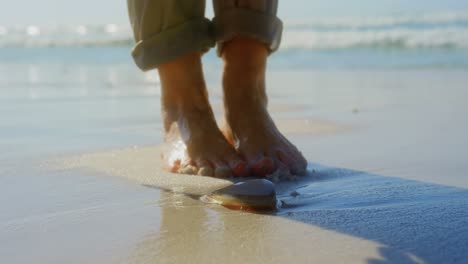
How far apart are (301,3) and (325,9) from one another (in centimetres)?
114

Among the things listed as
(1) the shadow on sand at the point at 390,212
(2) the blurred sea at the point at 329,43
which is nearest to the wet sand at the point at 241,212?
(1) the shadow on sand at the point at 390,212

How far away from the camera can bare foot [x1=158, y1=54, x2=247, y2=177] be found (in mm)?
1939

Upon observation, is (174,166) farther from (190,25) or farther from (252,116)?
(190,25)

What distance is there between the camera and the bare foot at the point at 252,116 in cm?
193

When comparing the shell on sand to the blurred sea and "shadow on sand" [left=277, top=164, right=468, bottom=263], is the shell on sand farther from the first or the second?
the blurred sea

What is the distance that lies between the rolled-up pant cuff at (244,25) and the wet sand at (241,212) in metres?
0.42

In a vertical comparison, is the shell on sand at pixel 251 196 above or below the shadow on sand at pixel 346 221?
above

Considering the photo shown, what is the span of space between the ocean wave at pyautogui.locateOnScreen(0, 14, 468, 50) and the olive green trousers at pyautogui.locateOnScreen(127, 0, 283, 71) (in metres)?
6.60

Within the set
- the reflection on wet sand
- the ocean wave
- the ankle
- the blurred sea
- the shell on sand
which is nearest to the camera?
the reflection on wet sand

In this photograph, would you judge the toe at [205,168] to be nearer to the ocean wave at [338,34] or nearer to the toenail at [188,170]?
the toenail at [188,170]

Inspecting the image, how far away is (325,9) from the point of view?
618 inches

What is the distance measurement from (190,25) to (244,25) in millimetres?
169

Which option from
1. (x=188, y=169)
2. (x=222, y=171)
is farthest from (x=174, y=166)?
(x=222, y=171)

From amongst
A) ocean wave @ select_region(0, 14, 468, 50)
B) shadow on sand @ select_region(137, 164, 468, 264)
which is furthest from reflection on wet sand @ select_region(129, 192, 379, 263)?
ocean wave @ select_region(0, 14, 468, 50)
